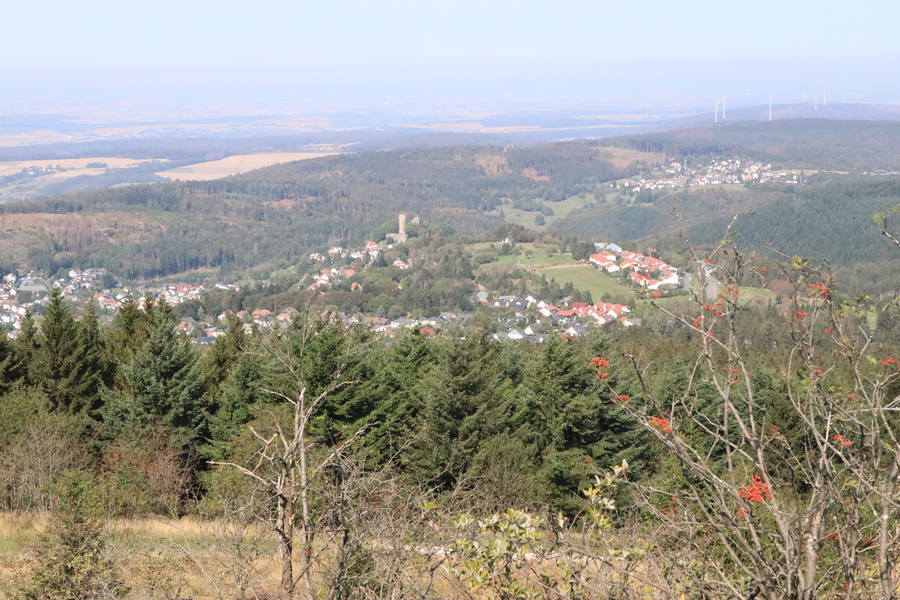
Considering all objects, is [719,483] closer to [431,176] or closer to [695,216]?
[695,216]

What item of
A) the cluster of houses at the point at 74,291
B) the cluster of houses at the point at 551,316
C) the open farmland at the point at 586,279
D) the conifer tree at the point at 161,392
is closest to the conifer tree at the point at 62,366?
the conifer tree at the point at 161,392

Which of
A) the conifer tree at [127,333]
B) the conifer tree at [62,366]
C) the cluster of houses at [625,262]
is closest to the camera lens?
the conifer tree at [62,366]

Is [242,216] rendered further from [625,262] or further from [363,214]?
[625,262]

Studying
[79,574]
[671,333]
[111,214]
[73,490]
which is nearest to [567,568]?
[79,574]

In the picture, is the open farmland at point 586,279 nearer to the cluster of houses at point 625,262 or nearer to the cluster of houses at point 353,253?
the cluster of houses at point 625,262

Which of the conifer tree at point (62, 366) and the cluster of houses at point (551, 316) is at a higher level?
the conifer tree at point (62, 366)

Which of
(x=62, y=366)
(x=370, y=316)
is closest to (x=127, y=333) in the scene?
(x=62, y=366)

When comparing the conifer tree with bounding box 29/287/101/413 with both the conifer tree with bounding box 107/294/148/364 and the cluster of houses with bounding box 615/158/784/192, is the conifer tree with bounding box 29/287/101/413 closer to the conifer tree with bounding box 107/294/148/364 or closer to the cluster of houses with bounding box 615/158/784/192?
the conifer tree with bounding box 107/294/148/364

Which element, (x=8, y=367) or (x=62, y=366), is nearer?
(x=62, y=366)

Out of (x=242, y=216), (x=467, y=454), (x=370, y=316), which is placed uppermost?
(x=467, y=454)

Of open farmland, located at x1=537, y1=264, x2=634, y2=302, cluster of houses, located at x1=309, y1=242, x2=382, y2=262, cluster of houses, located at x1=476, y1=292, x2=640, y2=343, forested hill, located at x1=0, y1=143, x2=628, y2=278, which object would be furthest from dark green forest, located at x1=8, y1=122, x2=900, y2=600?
forested hill, located at x1=0, y1=143, x2=628, y2=278
